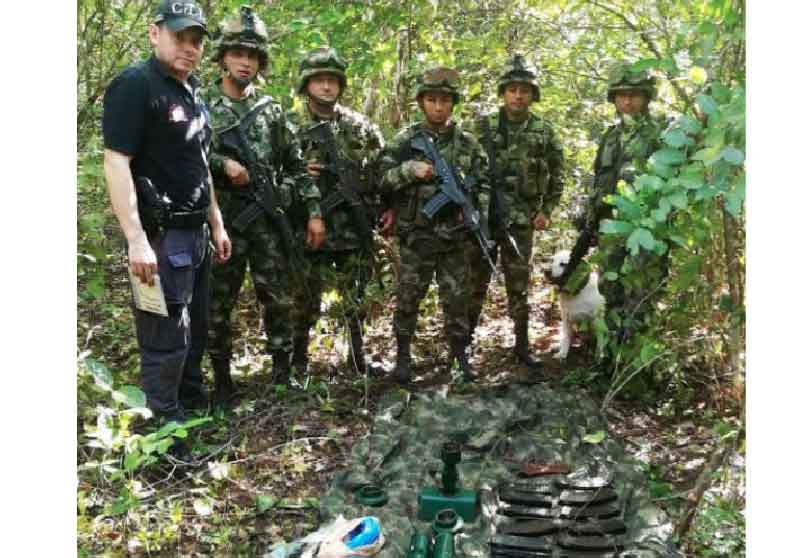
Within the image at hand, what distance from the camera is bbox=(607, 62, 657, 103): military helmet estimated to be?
17.4 ft

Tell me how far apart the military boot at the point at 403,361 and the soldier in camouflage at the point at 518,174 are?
56cm

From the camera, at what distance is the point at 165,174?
3.92 meters

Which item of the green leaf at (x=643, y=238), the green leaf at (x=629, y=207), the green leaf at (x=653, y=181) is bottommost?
the green leaf at (x=643, y=238)

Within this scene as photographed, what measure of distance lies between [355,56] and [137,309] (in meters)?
2.94

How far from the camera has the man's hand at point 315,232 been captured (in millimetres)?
5238

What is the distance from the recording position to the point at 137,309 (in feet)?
12.8

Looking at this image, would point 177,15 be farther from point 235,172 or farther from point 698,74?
point 698,74

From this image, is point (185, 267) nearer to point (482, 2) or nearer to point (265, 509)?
point (265, 509)

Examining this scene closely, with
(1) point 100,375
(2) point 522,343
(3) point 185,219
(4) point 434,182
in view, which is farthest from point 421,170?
(1) point 100,375

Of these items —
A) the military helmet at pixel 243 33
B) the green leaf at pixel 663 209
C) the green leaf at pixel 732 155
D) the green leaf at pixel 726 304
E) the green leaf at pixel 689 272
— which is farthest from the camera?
the military helmet at pixel 243 33

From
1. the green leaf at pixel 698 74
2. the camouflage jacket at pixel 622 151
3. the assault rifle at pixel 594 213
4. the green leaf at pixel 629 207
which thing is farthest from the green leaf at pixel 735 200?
the assault rifle at pixel 594 213

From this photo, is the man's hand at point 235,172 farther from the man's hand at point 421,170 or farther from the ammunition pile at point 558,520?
the ammunition pile at point 558,520

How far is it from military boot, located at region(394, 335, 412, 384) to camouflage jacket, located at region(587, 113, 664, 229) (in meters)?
1.53

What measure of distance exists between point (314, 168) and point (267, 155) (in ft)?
1.46
